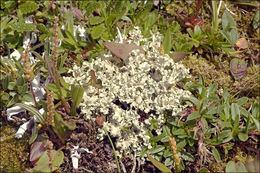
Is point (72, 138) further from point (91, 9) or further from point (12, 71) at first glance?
point (91, 9)

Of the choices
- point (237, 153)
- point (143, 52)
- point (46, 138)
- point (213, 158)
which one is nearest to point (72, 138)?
point (46, 138)

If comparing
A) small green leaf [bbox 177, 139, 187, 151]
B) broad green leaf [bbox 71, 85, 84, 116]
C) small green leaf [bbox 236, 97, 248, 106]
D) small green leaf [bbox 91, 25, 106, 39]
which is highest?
small green leaf [bbox 91, 25, 106, 39]

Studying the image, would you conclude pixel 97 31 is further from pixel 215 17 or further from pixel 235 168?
pixel 235 168

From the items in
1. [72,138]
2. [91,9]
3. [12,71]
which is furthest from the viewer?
[91,9]

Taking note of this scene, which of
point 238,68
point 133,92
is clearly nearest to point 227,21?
point 238,68

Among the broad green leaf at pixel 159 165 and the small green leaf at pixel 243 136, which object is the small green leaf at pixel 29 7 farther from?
the small green leaf at pixel 243 136

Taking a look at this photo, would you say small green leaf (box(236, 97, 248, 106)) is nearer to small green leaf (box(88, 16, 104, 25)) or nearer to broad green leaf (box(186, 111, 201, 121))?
broad green leaf (box(186, 111, 201, 121))

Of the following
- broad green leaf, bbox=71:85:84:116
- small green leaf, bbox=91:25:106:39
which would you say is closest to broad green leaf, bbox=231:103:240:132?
broad green leaf, bbox=71:85:84:116
